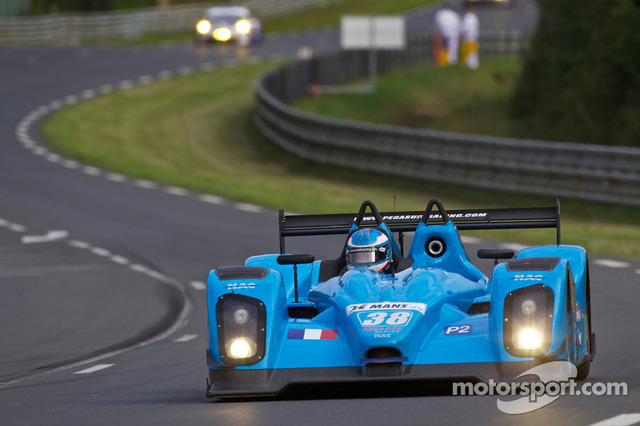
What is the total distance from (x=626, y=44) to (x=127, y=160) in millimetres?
10823

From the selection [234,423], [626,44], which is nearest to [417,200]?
[626,44]

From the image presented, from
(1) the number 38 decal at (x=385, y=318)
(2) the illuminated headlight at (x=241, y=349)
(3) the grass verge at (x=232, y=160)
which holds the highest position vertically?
(1) the number 38 decal at (x=385, y=318)

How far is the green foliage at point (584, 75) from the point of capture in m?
28.1

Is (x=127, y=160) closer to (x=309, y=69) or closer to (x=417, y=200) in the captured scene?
(x=417, y=200)

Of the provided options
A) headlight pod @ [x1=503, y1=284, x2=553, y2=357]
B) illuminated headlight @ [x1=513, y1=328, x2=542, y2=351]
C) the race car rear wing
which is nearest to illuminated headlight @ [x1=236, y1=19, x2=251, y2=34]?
the race car rear wing

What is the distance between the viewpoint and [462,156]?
2573cm

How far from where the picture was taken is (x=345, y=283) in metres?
9.55

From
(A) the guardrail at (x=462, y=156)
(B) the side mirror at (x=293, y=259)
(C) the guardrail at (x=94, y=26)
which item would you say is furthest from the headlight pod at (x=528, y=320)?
(C) the guardrail at (x=94, y=26)

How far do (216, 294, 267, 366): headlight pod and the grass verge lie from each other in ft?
29.2

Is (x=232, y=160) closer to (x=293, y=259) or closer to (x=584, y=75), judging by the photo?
(x=584, y=75)

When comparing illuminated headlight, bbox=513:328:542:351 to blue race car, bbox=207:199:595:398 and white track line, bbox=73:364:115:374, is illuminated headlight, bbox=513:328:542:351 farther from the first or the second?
white track line, bbox=73:364:115:374

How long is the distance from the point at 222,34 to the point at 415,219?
1684 inches

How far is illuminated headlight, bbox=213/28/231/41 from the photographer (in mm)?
52938

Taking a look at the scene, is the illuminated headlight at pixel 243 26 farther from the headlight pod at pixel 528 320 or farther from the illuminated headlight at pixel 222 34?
the headlight pod at pixel 528 320
